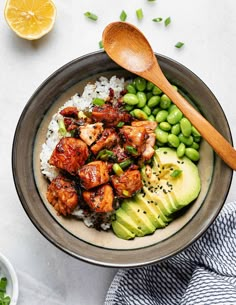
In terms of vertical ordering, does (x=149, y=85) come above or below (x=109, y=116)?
above

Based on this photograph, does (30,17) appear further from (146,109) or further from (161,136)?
(161,136)

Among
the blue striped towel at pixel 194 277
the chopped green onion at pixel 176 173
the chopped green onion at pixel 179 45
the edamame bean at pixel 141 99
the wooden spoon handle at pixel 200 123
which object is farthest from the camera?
the chopped green onion at pixel 179 45

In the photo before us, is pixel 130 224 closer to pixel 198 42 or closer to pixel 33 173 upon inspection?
pixel 33 173

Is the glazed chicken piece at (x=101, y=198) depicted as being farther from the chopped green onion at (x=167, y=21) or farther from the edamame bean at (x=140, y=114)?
the chopped green onion at (x=167, y=21)

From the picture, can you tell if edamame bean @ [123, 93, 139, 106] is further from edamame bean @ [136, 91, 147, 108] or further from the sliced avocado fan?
the sliced avocado fan

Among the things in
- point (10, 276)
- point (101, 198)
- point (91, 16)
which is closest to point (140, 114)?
point (101, 198)

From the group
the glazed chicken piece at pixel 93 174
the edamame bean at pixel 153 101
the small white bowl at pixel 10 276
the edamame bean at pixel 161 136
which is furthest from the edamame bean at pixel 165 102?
the small white bowl at pixel 10 276

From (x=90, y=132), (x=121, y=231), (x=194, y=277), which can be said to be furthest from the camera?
(x=194, y=277)
